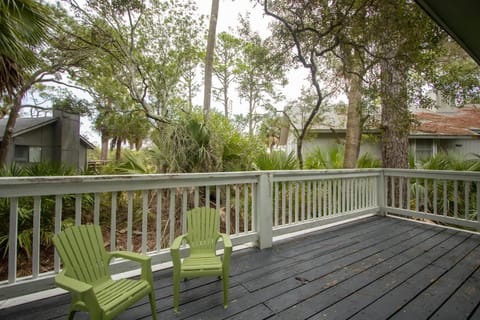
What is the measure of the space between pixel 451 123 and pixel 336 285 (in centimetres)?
1149

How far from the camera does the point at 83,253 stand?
5.77 feet

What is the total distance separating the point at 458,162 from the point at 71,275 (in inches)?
299

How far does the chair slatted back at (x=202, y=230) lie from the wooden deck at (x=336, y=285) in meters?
0.32

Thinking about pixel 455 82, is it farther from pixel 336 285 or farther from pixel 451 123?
Answer: pixel 451 123

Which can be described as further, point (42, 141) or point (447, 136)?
point (42, 141)

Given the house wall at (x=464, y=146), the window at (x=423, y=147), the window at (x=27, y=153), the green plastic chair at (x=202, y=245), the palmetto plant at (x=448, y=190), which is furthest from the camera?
the window at (x=423, y=147)

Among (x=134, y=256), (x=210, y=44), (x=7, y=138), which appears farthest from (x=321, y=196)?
(x=7, y=138)

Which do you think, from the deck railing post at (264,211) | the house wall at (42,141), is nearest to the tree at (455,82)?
the deck railing post at (264,211)

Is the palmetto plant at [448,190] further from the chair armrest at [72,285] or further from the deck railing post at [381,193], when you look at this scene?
the chair armrest at [72,285]

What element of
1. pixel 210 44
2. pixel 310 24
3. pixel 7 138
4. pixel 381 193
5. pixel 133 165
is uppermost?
pixel 210 44

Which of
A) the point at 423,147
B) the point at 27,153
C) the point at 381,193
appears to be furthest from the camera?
the point at 423,147

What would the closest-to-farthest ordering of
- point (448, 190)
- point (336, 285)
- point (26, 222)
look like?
point (336, 285), point (26, 222), point (448, 190)

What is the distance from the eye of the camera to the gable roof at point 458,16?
1824 mm

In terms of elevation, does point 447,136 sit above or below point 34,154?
above
